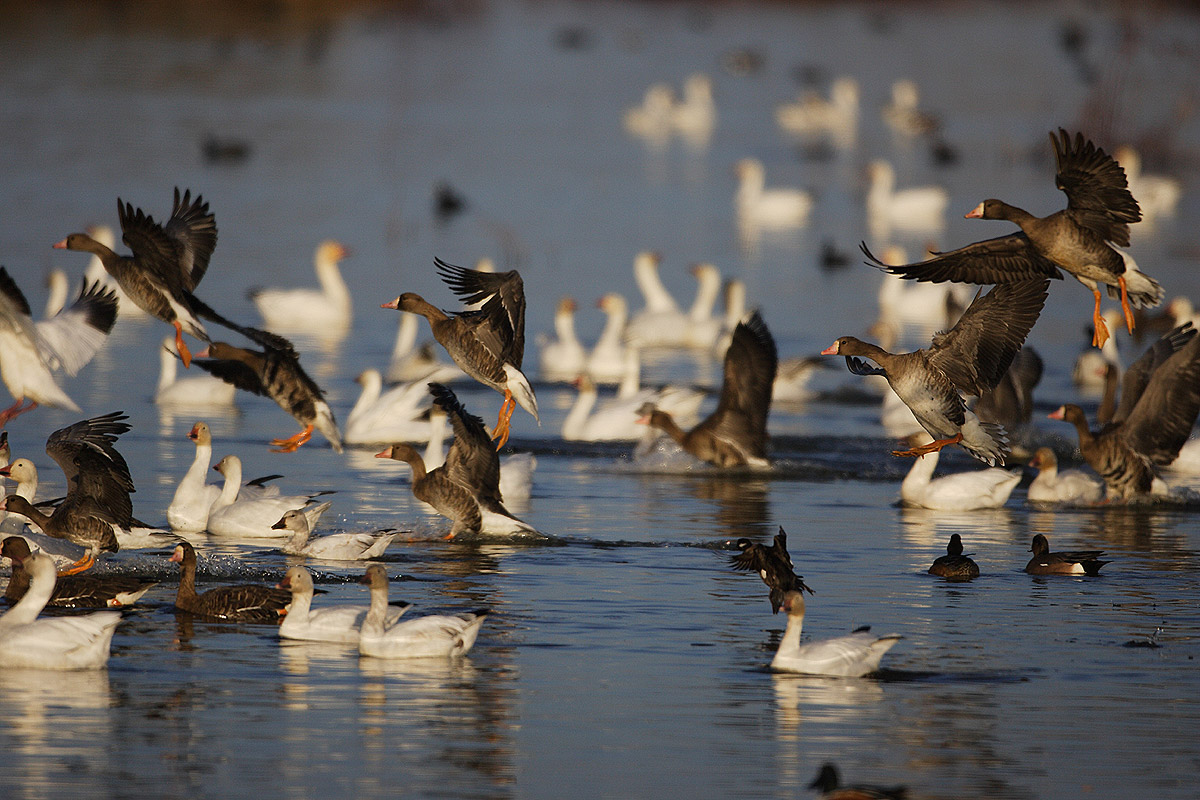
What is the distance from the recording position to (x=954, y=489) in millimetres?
15234

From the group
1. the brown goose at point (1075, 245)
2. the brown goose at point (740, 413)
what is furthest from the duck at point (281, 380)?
the brown goose at point (1075, 245)

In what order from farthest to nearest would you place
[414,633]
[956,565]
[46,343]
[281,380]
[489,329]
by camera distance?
[281,380] < [46,343] < [489,329] < [956,565] < [414,633]

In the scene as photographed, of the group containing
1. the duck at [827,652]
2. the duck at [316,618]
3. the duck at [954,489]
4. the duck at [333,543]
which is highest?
the duck at [954,489]

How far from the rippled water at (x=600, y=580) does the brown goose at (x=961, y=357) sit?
119 centimetres

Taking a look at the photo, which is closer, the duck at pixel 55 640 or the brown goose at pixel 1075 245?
the duck at pixel 55 640

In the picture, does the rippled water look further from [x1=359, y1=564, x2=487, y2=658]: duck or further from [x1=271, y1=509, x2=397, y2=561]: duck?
[x1=271, y1=509, x2=397, y2=561]: duck

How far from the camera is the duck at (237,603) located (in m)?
10.8

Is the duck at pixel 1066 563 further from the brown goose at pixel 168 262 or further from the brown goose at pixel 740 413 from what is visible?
the brown goose at pixel 168 262

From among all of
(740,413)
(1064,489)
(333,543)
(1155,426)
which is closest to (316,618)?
(333,543)

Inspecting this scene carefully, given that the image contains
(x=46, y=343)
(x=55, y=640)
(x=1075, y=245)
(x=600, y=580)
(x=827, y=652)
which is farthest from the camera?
(x=46, y=343)

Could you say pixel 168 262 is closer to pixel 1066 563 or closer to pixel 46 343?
pixel 46 343

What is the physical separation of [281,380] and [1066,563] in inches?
236

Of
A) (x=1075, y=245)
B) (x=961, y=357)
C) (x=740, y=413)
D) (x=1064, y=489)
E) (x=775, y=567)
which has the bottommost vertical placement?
(x=775, y=567)

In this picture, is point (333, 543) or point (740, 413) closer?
point (333, 543)
